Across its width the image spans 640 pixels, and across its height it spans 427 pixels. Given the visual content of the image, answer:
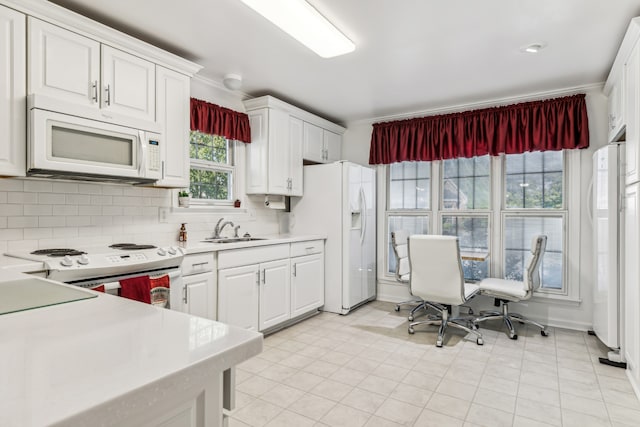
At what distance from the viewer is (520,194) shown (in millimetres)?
4055

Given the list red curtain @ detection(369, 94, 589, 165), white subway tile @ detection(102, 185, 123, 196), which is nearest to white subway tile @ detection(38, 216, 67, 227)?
white subway tile @ detection(102, 185, 123, 196)

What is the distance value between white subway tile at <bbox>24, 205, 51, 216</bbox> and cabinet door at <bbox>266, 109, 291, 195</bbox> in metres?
1.92

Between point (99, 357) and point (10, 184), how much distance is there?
90.8 inches

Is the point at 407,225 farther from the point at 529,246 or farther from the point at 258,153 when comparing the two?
the point at 258,153

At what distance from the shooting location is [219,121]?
3576 millimetres

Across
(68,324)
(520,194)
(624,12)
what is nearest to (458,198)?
(520,194)

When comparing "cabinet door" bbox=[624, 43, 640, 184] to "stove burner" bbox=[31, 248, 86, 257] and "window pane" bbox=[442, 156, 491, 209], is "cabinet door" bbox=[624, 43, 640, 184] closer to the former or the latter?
"window pane" bbox=[442, 156, 491, 209]

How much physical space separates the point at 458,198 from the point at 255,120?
254 cm

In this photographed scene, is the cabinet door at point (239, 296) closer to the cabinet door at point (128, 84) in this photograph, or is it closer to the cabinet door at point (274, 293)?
the cabinet door at point (274, 293)

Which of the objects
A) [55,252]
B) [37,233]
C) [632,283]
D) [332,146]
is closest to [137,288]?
[55,252]

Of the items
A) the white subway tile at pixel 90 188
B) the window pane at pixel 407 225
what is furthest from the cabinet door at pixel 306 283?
the white subway tile at pixel 90 188

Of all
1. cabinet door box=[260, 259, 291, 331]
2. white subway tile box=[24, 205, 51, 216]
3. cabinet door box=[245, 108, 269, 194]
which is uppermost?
cabinet door box=[245, 108, 269, 194]

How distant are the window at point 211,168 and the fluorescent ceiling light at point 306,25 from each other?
1457 millimetres

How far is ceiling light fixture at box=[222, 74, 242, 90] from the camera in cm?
339
